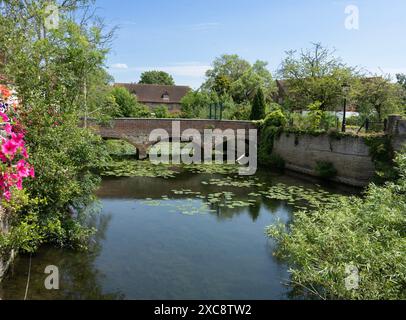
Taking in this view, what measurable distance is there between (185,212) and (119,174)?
25.0 ft

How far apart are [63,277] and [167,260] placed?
7.04 feet

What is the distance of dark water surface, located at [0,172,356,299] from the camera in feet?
21.2

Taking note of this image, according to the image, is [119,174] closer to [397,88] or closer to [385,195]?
[385,195]

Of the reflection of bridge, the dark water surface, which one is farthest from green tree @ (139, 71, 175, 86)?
the dark water surface

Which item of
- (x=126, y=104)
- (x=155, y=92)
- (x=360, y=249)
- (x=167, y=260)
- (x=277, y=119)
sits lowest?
(x=167, y=260)

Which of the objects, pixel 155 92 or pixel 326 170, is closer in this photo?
pixel 326 170

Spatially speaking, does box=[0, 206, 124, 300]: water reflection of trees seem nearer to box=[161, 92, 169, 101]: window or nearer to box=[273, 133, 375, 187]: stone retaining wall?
box=[273, 133, 375, 187]: stone retaining wall

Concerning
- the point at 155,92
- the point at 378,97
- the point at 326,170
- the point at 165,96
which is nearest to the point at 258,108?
the point at 378,97

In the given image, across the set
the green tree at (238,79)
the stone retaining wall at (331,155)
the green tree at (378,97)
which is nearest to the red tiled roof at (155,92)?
the green tree at (238,79)

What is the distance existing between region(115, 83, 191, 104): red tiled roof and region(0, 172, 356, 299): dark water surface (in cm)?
4346

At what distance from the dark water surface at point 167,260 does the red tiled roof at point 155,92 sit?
43.5 m

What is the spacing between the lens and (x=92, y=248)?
836 cm

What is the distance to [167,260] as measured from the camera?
7875mm

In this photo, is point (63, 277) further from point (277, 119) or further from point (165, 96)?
point (165, 96)
